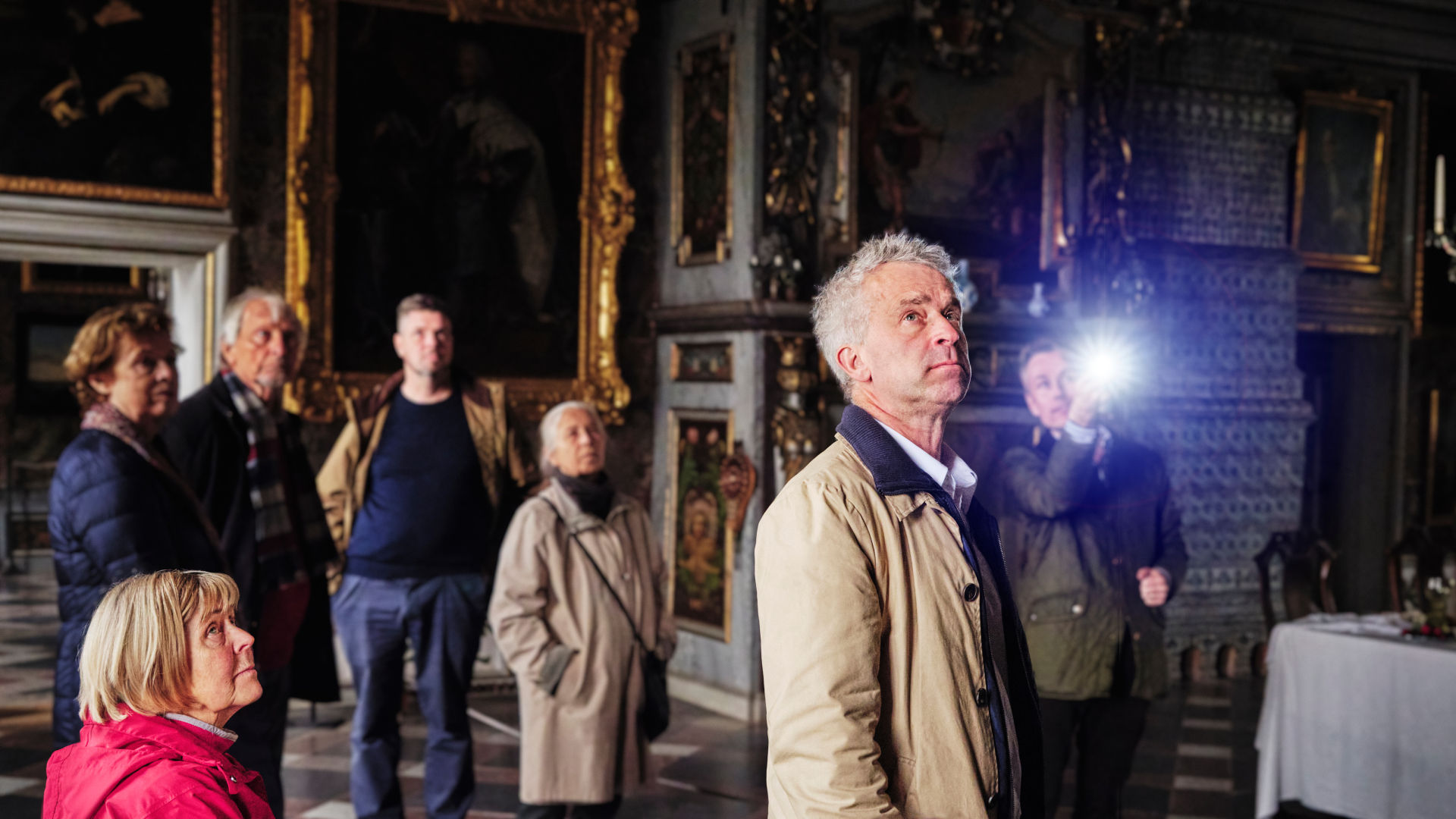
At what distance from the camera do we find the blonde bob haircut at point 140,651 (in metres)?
1.98

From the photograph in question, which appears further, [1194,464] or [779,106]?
[1194,464]

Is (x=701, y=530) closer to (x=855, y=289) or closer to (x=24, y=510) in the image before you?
(x=855, y=289)

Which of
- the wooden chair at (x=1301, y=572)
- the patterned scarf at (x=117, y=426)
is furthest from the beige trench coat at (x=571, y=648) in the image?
the wooden chair at (x=1301, y=572)

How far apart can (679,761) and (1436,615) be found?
3241 millimetres

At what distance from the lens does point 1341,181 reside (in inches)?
381

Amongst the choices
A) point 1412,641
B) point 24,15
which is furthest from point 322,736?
point 1412,641

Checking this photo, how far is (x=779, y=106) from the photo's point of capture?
23.8ft

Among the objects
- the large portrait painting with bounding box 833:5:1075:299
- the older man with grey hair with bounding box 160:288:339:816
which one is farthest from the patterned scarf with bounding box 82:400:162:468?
the large portrait painting with bounding box 833:5:1075:299

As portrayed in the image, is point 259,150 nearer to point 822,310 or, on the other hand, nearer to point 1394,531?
point 822,310

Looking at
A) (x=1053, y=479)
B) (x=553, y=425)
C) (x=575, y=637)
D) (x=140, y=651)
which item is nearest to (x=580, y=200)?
(x=553, y=425)

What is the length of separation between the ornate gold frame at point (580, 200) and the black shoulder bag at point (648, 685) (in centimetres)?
319

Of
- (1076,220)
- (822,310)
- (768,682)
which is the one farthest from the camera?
(1076,220)

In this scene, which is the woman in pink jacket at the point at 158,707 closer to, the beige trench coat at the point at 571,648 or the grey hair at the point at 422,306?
the beige trench coat at the point at 571,648

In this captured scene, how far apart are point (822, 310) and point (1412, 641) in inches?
134
